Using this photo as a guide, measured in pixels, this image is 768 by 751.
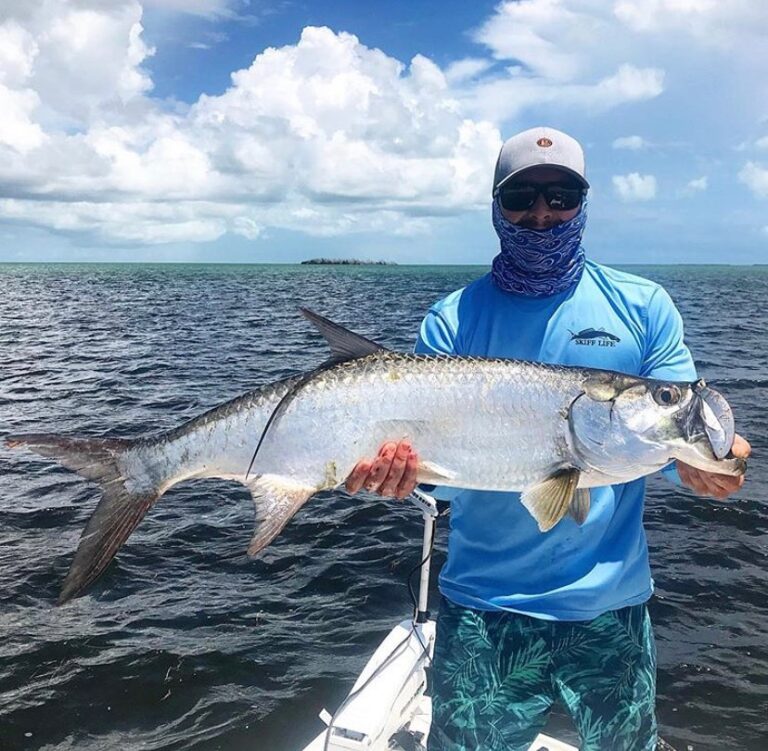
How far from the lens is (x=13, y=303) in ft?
216

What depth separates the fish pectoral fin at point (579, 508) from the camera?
3.65m

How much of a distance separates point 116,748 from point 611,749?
4805 mm

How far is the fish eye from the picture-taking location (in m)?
3.62

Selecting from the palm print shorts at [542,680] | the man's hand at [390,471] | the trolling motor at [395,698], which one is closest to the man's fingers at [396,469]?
the man's hand at [390,471]

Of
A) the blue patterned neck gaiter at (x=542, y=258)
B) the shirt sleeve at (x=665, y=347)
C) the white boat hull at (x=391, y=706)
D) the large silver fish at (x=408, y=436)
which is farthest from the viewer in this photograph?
the white boat hull at (x=391, y=706)

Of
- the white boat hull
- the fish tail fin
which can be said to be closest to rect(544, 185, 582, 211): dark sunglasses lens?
the fish tail fin

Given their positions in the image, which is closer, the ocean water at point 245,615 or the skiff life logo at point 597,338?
the skiff life logo at point 597,338

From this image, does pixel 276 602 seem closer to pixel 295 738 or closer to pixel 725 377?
pixel 295 738

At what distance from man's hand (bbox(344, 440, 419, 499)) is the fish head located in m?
0.86

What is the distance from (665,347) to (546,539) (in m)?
1.22

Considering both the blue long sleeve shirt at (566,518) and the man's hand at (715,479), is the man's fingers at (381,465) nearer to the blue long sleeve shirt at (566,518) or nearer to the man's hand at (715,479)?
the blue long sleeve shirt at (566,518)

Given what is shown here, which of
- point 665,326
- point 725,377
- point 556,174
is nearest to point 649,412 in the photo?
point 665,326

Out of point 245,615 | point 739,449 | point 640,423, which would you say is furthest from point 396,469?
point 245,615

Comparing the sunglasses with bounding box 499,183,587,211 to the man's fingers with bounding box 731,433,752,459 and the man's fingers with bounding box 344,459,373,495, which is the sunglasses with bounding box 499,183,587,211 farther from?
the man's fingers with bounding box 344,459,373,495
